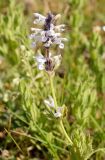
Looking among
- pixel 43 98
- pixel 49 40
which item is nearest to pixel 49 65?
pixel 49 40

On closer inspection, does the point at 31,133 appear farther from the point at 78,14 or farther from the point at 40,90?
the point at 78,14

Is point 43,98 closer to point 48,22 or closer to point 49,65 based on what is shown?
point 49,65

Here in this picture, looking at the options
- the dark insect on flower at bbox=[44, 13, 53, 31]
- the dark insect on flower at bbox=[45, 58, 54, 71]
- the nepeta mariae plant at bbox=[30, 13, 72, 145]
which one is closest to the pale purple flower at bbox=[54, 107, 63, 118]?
the nepeta mariae plant at bbox=[30, 13, 72, 145]

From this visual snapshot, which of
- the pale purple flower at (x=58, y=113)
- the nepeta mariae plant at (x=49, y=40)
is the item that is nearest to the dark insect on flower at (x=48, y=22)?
the nepeta mariae plant at (x=49, y=40)

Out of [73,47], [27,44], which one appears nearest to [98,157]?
[27,44]

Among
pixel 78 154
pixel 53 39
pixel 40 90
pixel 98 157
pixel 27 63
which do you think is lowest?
pixel 98 157

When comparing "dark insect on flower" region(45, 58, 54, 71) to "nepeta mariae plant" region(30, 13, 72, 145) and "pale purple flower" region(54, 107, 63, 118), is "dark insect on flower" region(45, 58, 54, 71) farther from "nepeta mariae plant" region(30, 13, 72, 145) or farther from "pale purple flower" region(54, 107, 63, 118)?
"pale purple flower" region(54, 107, 63, 118)

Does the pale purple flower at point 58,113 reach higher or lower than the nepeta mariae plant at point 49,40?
lower

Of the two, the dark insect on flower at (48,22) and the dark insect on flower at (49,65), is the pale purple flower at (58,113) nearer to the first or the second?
the dark insect on flower at (49,65)
